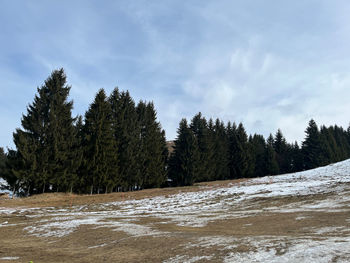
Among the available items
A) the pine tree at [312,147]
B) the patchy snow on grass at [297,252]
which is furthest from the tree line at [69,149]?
the pine tree at [312,147]

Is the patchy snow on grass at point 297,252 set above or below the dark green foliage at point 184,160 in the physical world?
below

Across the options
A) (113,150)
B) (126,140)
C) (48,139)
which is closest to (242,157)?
(126,140)

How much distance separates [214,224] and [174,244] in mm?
4946

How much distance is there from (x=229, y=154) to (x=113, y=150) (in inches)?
1557

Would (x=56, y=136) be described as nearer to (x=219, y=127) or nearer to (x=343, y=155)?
(x=219, y=127)

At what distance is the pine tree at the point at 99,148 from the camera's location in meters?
35.3

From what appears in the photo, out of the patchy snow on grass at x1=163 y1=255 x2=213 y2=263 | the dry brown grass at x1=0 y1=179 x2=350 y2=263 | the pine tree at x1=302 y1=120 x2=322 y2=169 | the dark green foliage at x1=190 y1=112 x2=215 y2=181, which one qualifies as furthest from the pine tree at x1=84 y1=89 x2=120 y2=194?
the pine tree at x1=302 y1=120 x2=322 y2=169

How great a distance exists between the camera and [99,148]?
36.3m

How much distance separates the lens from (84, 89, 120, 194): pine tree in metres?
35.3

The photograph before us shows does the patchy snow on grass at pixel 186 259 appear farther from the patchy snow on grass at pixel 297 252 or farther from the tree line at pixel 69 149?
the tree line at pixel 69 149

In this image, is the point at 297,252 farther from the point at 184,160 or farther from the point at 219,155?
the point at 219,155

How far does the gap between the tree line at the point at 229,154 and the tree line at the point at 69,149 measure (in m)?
11.8

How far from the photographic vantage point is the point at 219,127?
7431 centimetres

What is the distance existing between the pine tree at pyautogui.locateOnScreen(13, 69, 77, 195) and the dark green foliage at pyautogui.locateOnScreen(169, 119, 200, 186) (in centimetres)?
2640
